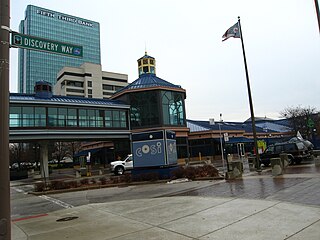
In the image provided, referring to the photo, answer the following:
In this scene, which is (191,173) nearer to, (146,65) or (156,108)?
(156,108)

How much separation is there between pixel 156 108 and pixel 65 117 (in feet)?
45.7

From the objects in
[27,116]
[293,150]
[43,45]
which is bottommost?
[293,150]

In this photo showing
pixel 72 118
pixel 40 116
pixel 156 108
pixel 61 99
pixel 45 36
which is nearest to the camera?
pixel 40 116

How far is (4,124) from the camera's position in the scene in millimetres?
4445

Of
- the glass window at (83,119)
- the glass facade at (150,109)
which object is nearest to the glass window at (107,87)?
the glass facade at (150,109)

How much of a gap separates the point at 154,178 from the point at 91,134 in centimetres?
2133

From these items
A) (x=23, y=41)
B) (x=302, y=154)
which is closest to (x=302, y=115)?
(x=302, y=154)

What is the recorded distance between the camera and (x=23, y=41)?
17.9 ft

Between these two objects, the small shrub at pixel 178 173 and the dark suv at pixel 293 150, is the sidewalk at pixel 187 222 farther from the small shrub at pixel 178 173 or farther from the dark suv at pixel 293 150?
the dark suv at pixel 293 150

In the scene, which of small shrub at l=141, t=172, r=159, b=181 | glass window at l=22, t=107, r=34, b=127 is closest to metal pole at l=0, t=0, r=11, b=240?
small shrub at l=141, t=172, r=159, b=181

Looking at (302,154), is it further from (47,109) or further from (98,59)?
(98,59)

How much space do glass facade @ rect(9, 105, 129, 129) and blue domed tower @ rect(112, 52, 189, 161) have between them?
7.55 ft

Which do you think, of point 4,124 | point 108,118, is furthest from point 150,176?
point 108,118

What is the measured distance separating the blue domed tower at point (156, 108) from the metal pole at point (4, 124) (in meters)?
38.4
